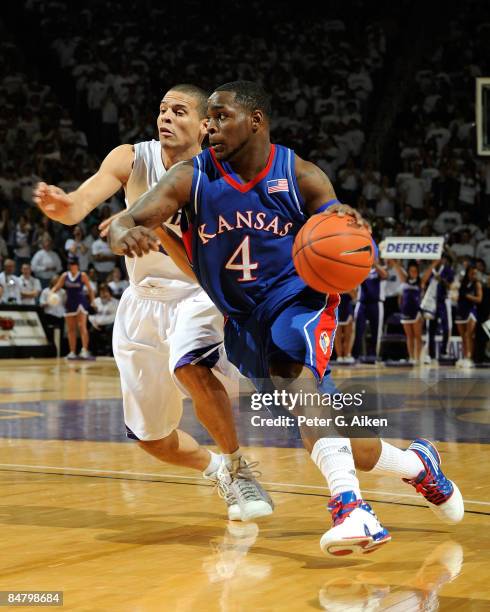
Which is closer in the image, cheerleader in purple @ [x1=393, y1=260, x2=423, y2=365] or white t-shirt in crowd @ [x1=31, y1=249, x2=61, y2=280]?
cheerleader in purple @ [x1=393, y1=260, x2=423, y2=365]

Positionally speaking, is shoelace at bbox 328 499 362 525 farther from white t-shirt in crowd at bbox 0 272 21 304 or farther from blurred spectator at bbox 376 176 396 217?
blurred spectator at bbox 376 176 396 217

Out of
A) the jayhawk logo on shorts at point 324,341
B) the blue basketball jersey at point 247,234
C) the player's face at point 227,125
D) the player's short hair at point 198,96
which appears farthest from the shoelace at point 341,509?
the player's short hair at point 198,96

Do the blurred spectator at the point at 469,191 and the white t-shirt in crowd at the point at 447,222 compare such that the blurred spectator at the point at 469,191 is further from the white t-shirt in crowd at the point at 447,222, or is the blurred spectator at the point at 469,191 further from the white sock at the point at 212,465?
the white sock at the point at 212,465

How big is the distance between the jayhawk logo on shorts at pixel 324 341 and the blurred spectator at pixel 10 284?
14862 millimetres

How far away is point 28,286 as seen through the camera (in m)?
18.6

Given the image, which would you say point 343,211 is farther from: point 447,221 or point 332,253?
point 447,221

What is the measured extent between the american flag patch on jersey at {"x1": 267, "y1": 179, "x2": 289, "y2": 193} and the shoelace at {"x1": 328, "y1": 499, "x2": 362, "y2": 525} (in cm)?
126

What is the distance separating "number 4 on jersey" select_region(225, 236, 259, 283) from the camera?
388 cm

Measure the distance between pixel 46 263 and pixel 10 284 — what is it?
89 cm

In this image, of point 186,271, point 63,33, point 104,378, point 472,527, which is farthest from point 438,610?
point 63,33

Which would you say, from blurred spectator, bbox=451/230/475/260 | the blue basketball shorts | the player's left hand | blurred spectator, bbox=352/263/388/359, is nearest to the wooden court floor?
the blue basketball shorts

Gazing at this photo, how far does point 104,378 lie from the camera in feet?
44.7

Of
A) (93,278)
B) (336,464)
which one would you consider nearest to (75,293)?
(93,278)

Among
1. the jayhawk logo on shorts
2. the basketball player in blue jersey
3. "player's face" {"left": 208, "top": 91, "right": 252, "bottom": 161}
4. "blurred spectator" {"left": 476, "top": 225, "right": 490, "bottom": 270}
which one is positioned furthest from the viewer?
"blurred spectator" {"left": 476, "top": 225, "right": 490, "bottom": 270}
